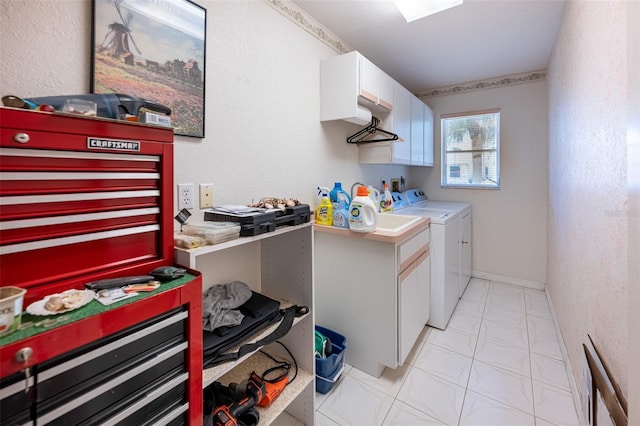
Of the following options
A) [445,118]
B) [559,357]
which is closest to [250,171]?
[559,357]

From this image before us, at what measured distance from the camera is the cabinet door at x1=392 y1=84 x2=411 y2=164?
96.5 inches

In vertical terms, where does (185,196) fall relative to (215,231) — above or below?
above

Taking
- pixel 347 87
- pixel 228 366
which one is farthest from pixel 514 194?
pixel 228 366

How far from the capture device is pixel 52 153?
2.11 ft

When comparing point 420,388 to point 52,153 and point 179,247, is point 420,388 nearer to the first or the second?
point 179,247

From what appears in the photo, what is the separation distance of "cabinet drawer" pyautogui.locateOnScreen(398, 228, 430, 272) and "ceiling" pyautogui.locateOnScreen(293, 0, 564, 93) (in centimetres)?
152

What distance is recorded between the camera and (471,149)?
3.46m

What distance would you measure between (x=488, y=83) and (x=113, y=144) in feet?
12.2

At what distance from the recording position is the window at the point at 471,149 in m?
3.32

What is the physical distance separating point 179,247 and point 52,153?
1.31 ft

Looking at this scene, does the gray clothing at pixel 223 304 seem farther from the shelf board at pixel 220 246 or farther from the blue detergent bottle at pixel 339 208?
the blue detergent bottle at pixel 339 208

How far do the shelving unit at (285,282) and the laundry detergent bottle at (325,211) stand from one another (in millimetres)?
489

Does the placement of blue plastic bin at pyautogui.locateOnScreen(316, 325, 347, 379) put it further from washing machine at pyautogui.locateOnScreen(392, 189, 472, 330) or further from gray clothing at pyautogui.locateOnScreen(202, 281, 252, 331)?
washing machine at pyautogui.locateOnScreen(392, 189, 472, 330)

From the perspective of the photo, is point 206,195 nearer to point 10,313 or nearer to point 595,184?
point 10,313
